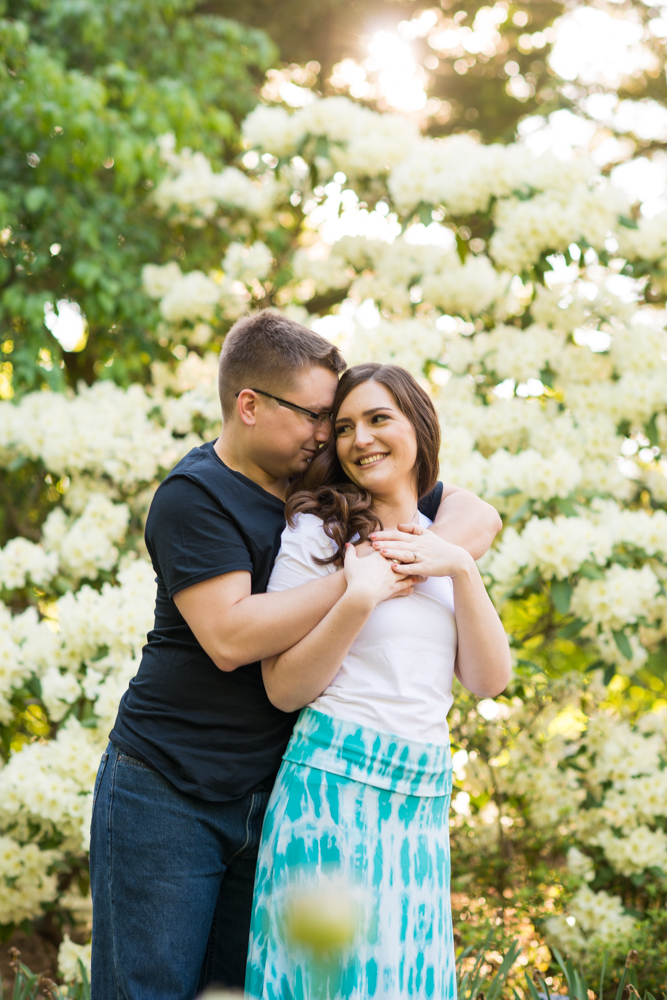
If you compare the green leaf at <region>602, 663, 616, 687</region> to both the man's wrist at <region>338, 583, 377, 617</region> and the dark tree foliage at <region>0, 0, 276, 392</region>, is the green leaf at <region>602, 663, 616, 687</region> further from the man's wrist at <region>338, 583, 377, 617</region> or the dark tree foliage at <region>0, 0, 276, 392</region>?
the dark tree foliage at <region>0, 0, 276, 392</region>

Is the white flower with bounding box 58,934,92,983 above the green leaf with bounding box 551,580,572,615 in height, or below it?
below

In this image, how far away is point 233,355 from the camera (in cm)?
197

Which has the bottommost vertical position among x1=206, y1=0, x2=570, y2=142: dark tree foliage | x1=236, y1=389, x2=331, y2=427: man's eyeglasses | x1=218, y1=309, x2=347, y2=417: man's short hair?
x1=236, y1=389, x2=331, y2=427: man's eyeglasses

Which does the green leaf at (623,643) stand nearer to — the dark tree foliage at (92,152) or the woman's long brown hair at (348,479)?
the woman's long brown hair at (348,479)

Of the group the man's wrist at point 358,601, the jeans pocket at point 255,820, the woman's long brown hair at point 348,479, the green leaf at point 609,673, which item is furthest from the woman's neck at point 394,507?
the green leaf at point 609,673

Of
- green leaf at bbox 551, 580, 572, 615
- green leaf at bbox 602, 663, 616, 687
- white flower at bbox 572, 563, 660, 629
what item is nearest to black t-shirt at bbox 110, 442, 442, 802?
green leaf at bbox 551, 580, 572, 615

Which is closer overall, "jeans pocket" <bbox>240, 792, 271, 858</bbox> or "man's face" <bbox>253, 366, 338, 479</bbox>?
"jeans pocket" <bbox>240, 792, 271, 858</bbox>

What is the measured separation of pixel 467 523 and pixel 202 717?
0.77 m

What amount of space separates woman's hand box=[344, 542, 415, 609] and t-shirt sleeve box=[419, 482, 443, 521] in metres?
0.44

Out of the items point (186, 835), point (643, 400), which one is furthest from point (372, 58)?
point (186, 835)

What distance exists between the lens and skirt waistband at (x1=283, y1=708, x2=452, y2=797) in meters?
1.61

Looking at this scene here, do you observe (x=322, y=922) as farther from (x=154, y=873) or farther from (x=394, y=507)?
(x=394, y=507)

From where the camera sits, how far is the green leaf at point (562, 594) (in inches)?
119

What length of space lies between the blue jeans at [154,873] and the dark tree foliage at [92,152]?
2822 millimetres
